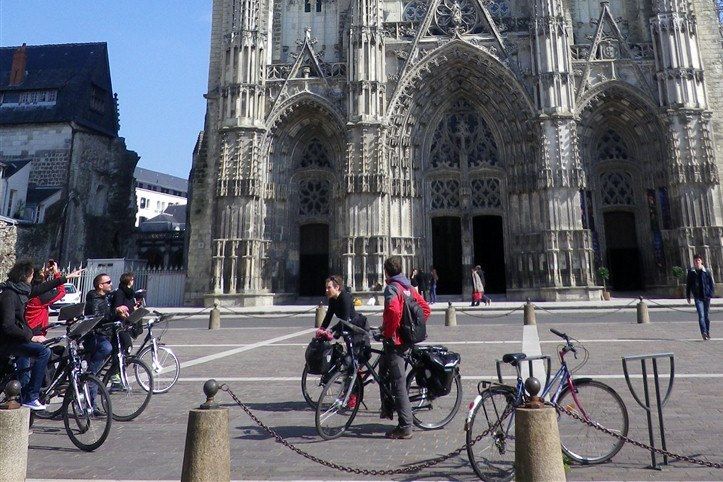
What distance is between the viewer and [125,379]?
611cm

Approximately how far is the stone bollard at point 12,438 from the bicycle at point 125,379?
7.56 ft

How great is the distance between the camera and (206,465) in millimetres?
3207

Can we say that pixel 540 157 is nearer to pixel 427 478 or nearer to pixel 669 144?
pixel 669 144

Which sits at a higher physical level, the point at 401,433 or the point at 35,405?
the point at 35,405

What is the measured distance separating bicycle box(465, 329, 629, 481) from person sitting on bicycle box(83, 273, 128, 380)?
459cm

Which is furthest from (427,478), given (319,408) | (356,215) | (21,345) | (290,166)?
(290,166)

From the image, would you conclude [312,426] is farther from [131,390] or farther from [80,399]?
[131,390]

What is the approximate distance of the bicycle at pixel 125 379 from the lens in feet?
19.2

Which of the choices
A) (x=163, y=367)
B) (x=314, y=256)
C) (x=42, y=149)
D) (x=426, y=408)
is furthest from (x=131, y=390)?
(x=42, y=149)

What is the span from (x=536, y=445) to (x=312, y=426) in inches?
108

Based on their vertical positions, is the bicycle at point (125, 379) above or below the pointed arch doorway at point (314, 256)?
below

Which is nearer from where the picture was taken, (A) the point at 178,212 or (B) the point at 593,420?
(B) the point at 593,420

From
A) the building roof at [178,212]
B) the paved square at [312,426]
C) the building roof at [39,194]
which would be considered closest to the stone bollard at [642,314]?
the paved square at [312,426]

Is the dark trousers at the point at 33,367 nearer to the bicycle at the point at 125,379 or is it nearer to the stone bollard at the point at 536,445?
the bicycle at the point at 125,379
